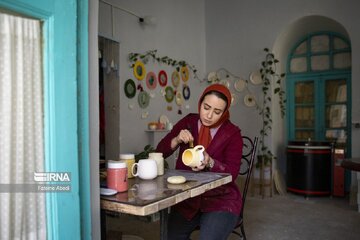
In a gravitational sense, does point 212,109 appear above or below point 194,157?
above

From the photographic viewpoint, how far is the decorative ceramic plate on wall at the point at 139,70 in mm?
4117

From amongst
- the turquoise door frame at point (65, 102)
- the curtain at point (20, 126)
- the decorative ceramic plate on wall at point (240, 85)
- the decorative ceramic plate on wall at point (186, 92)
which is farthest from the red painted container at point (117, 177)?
the decorative ceramic plate on wall at point (240, 85)

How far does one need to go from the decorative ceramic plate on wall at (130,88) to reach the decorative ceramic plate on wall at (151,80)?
29 cm

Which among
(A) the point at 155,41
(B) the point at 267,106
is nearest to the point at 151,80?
(A) the point at 155,41

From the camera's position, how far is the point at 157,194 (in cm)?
124

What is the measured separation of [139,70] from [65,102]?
124 inches

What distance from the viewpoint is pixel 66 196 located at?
3.58 feet

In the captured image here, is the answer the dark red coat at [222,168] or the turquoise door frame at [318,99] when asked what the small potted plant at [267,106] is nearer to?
the turquoise door frame at [318,99]

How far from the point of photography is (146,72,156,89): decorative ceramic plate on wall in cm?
434

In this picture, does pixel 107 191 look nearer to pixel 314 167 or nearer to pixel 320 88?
pixel 314 167

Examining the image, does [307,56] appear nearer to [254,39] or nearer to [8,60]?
[254,39]

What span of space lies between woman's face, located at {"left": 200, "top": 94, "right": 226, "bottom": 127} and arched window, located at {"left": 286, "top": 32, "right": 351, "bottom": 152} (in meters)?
3.71

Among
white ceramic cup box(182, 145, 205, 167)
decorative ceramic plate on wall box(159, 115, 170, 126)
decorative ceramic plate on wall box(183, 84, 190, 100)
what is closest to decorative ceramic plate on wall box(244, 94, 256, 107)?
decorative ceramic plate on wall box(183, 84, 190, 100)

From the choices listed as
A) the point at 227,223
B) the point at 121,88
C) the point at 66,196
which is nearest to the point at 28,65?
the point at 66,196
